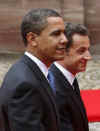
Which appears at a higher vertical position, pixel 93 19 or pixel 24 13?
pixel 24 13

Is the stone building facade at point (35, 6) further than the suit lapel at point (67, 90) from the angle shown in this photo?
Yes

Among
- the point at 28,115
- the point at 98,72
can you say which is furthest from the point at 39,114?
the point at 98,72

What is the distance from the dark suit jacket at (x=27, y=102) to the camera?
213cm

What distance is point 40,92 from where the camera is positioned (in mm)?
2186

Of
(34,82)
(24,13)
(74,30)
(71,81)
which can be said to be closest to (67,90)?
(71,81)

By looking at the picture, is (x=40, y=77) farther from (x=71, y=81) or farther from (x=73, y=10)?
Answer: (x=73, y=10)

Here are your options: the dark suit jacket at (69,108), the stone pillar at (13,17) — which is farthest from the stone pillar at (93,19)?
the dark suit jacket at (69,108)

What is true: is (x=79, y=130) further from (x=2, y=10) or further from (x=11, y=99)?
(x=2, y=10)

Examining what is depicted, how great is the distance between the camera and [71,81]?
9.50 feet

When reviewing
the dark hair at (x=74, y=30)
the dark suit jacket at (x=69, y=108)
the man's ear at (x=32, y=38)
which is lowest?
the dark suit jacket at (x=69, y=108)

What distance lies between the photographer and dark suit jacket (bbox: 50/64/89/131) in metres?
2.71

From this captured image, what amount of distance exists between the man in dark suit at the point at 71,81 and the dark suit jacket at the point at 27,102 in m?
0.47

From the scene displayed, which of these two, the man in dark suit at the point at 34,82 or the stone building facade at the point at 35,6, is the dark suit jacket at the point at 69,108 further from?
the stone building facade at the point at 35,6

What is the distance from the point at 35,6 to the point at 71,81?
25.8 feet
